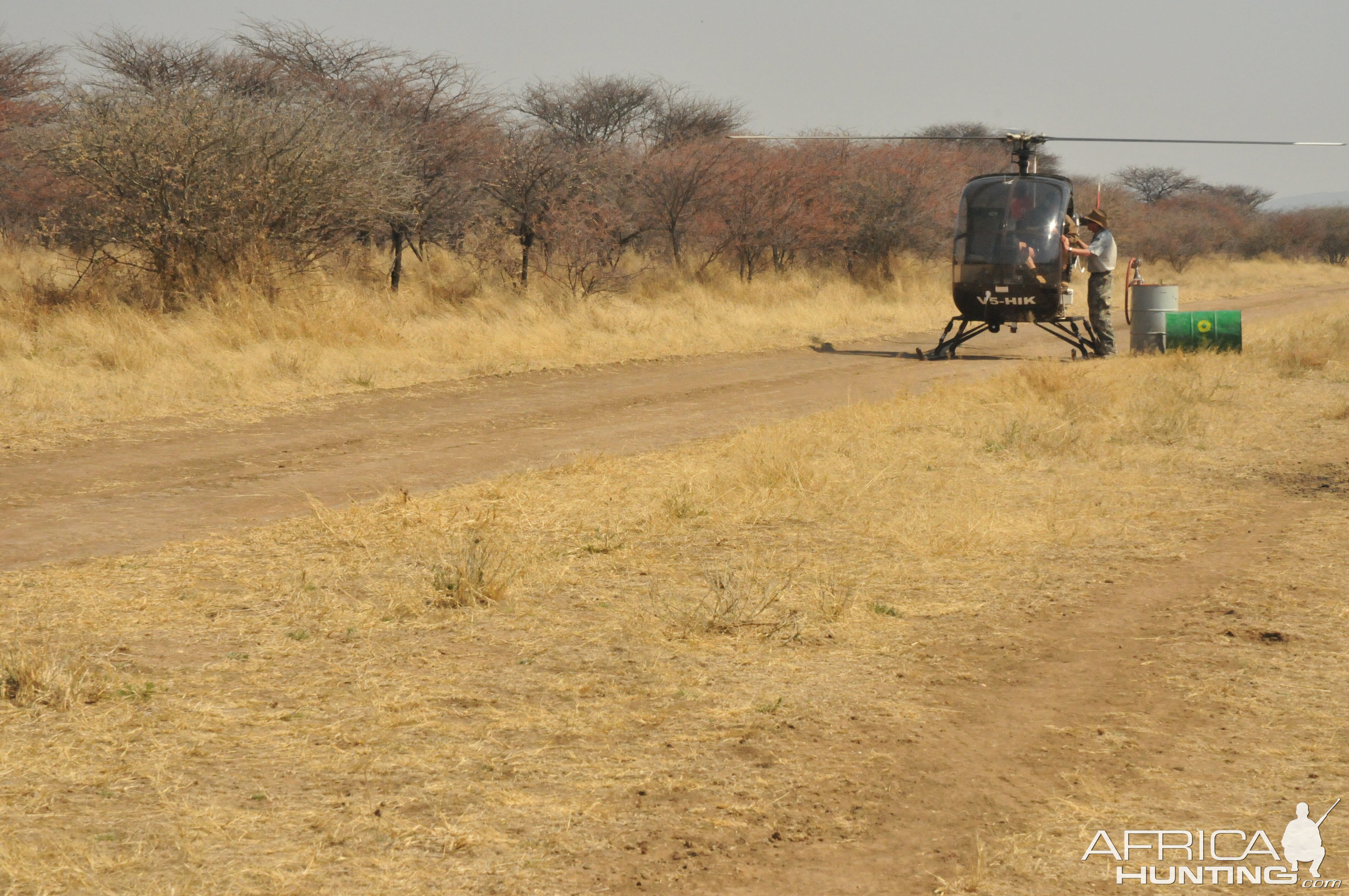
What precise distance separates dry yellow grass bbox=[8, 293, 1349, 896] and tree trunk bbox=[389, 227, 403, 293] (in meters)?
11.8

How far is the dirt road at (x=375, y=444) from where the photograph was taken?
22.5 ft

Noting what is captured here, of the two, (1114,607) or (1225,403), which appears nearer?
(1114,607)

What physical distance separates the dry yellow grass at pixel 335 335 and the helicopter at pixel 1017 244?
3.10 meters

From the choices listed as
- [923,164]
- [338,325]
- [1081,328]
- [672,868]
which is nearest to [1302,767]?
[672,868]

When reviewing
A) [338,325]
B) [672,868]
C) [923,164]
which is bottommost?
[672,868]

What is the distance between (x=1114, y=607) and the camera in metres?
5.43

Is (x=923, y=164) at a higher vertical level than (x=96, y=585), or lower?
higher

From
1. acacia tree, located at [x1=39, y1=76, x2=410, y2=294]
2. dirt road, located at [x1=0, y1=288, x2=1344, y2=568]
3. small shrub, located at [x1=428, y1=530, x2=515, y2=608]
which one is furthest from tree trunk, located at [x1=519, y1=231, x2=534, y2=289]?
small shrub, located at [x1=428, y1=530, x2=515, y2=608]

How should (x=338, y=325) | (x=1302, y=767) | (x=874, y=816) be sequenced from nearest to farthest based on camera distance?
(x=874, y=816) → (x=1302, y=767) → (x=338, y=325)

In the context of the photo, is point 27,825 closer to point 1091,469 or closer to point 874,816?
point 874,816

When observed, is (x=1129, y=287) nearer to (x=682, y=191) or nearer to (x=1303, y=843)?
(x=682, y=191)

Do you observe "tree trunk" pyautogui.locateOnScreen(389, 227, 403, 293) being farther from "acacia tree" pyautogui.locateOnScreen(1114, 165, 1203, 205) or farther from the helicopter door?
"acacia tree" pyautogui.locateOnScreen(1114, 165, 1203, 205)

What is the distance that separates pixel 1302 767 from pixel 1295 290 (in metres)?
33.0

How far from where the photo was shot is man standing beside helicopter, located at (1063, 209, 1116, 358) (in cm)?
1600
